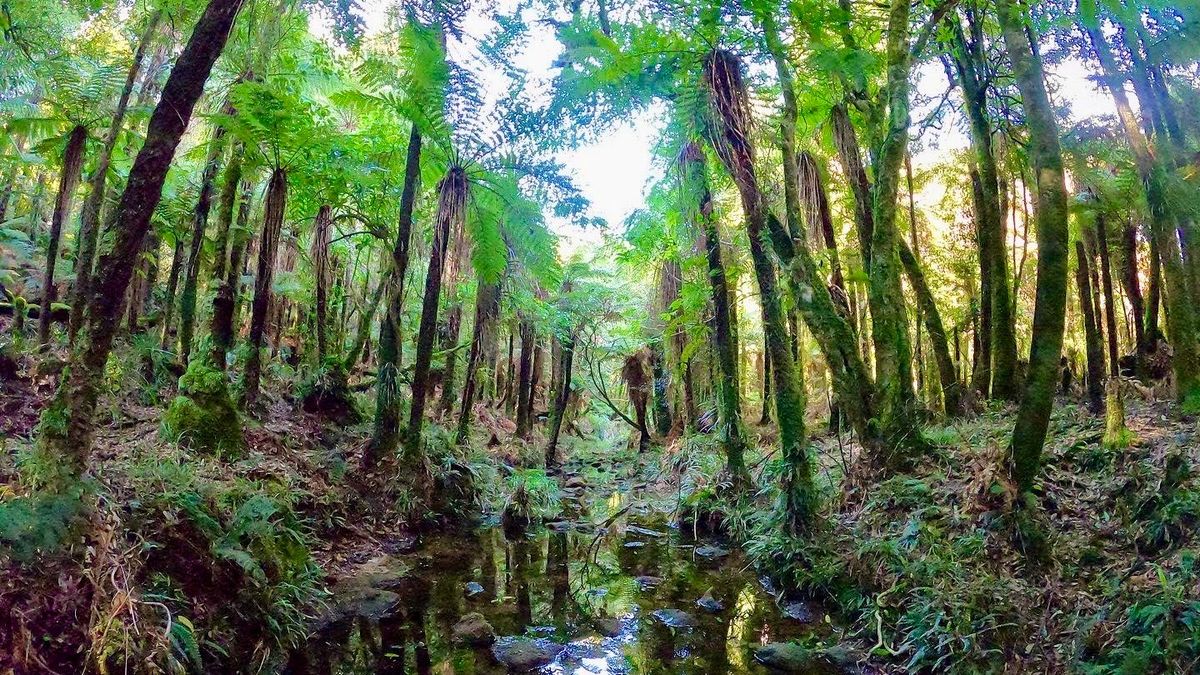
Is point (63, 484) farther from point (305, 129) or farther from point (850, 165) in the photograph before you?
point (850, 165)

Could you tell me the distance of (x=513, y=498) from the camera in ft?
28.6

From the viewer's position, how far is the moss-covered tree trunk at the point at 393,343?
25.1ft

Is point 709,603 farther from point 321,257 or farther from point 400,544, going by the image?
point 321,257

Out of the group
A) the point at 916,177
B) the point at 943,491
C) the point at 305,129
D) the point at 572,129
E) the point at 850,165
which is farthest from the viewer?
the point at 916,177

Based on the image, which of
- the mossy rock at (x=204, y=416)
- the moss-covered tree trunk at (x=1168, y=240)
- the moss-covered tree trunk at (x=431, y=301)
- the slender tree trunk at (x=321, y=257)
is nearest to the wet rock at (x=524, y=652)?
the mossy rock at (x=204, y=416)

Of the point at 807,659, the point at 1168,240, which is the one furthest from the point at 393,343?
the point at 1168,240

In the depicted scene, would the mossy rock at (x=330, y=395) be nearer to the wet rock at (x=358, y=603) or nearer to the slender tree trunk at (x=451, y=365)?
the slender tree trunk at (x=451, y=365)

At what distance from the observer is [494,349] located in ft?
38.1

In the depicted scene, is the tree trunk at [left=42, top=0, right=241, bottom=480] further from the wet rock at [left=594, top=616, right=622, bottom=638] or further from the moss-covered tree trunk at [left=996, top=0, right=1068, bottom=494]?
the moss-covered tree trunk at [left=996, top=0, right=1068, bottom=494]

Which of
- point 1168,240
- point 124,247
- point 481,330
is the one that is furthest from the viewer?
point 481,330

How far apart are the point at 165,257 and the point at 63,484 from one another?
1061 centimetres

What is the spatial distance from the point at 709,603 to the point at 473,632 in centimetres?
204

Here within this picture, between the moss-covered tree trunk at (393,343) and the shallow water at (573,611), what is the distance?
1.32 metres

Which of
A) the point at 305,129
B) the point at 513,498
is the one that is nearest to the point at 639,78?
the point at 305,129
